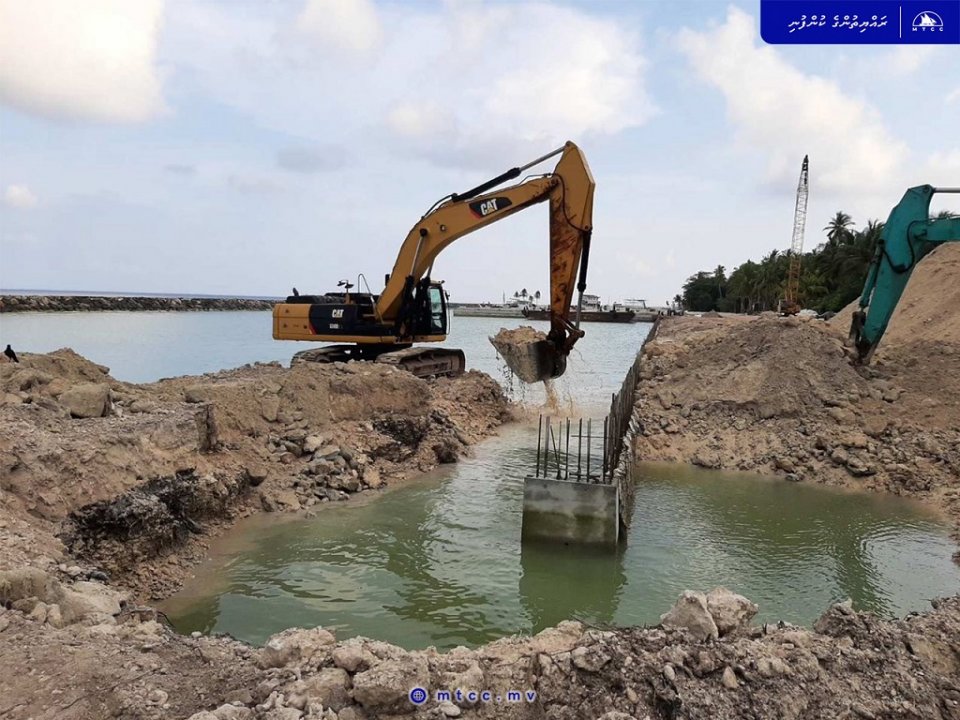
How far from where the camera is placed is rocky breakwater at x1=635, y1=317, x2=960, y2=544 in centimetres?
1088

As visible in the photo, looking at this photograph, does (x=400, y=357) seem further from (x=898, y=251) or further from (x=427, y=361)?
(x=898, y=251)

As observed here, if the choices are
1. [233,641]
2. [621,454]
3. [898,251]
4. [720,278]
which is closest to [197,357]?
[621,454]

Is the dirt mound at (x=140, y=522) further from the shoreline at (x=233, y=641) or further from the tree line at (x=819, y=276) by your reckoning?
the tree line at (x=819, y=276)

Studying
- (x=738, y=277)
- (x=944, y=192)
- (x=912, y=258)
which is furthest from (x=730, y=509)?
(x=738, y=277)

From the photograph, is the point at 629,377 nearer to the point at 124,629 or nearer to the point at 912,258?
the point at 912,258

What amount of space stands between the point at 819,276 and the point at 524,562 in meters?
58.4

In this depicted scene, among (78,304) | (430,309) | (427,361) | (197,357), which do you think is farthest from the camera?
(78,304)

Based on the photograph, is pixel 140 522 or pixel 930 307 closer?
pixel 140 522

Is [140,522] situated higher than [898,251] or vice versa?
[898,251]

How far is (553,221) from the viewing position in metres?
11.3

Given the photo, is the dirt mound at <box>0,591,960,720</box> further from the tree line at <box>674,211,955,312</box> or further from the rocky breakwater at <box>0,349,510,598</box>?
the tree line at <box>674,211,955,312</box>

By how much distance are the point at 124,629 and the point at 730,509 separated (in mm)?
7888

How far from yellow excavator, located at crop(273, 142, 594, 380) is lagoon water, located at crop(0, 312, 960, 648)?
331cm

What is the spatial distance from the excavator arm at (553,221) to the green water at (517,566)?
3346 millimetres
